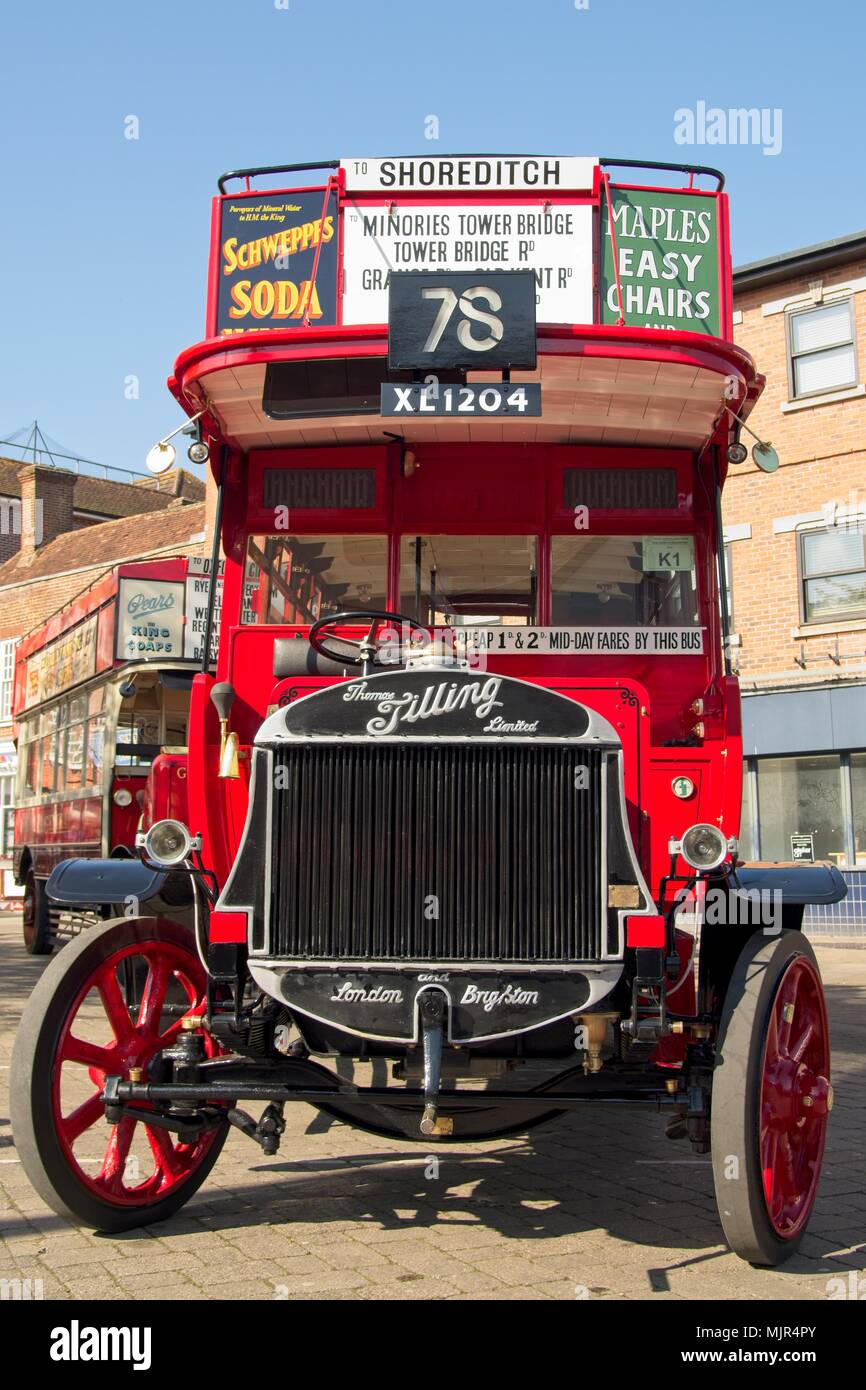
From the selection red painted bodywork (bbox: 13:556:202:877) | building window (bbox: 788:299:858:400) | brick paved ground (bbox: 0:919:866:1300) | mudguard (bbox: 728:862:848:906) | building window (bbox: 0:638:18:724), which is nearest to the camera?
brick paved ground (bbox: 0:919:866:1300)

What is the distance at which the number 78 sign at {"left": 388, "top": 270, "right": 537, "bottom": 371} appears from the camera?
5227 millimetres

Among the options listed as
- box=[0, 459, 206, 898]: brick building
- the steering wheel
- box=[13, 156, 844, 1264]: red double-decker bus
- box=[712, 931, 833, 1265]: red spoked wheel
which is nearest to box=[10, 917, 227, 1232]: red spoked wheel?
box=[13, 156, 844, 1264]: red double-decker bus

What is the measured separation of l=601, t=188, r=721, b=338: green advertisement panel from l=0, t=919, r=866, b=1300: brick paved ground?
3677 mm

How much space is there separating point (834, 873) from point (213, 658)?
2788 mm

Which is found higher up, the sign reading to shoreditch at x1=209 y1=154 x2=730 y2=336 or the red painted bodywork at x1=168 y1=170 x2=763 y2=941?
the sign reading to shoreditch at x1=209 y1=154 x2=730 y2=336

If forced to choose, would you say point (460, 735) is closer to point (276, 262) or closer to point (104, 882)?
point (104, 882)

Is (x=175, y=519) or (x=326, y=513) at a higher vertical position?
(x=175, y=519)

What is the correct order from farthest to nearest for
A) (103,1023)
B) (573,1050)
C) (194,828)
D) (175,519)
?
(175,519)
(103,1023)
(194,828)
(573,1050)

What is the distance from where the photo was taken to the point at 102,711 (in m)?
15.5

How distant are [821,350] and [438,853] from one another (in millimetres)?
18770

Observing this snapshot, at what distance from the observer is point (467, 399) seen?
5.37m

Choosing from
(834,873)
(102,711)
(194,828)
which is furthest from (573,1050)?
(102,711)

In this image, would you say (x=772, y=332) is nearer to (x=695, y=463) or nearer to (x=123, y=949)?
(x=695, y=463)

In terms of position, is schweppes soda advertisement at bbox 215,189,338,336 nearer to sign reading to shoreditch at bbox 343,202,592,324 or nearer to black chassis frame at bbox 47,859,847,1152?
sign reading to shoreditch at bbox 343,202,592,324
